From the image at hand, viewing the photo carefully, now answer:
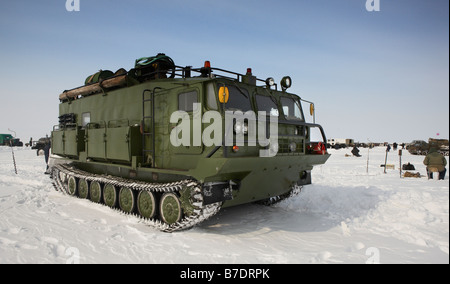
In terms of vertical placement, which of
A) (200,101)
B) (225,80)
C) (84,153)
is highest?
(225,80)

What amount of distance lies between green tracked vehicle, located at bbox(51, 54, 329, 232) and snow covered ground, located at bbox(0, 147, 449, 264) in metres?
0.60

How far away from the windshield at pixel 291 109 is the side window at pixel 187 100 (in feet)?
8.61

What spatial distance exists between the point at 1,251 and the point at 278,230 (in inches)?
189

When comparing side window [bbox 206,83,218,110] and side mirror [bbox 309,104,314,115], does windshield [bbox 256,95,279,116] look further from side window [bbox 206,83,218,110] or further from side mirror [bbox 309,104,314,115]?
side window [bbox 206,83,218,110]

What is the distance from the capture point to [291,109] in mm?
8094

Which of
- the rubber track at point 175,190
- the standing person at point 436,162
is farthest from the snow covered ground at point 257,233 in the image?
the standing person at point 436,162
